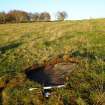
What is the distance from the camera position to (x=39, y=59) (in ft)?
38.2

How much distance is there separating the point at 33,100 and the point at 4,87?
1.28m

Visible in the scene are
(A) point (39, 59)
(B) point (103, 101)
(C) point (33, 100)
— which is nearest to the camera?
(B) point (103, 101)

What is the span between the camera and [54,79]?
804 centimetres

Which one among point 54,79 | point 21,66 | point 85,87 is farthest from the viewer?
point 21,66

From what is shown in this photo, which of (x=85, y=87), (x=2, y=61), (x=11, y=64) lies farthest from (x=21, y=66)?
(x=85, y=87)

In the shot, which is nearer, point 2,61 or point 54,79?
point 54,79

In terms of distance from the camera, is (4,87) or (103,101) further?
(4,87)

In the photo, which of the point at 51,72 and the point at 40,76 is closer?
the point at 40,76

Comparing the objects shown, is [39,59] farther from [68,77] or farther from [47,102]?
[47,102]

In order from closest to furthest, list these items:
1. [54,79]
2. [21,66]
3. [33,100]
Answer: [33,100], [54,79], [21,66]

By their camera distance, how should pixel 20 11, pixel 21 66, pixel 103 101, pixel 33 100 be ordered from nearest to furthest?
pixel 103 101 < pixel 33 100 < pixel 21 66 < pixel 20 11

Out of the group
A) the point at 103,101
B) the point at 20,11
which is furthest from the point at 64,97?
the point at 20,11

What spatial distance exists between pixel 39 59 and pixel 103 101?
18.3 ft

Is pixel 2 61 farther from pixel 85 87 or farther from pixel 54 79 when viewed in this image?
pixel 85 87
